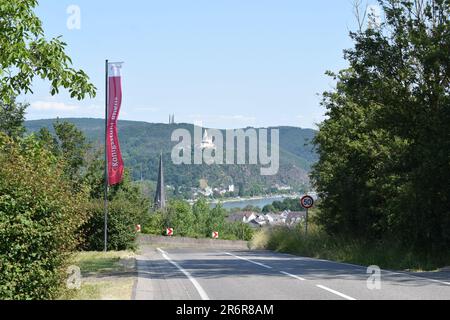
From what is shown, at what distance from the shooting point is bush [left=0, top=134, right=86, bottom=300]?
1128 cm

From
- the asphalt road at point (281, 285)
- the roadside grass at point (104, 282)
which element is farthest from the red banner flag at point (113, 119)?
the asphalt road at point (281, 285)

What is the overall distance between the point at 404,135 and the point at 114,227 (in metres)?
16.0

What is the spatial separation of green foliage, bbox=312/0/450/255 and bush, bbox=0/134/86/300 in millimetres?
13600

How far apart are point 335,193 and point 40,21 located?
25710 millimetres

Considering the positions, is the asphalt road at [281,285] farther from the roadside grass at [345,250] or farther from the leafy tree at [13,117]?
the leafy tree at [13,117]

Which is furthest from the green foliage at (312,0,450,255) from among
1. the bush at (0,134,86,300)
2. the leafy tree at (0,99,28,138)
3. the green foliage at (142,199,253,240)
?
the green foliage at (142,199,253,240)

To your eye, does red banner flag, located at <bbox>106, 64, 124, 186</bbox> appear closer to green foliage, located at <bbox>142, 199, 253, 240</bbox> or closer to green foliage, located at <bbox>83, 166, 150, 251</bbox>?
green foliage, located at <bbox>83, 166, 150, 251</bbox>

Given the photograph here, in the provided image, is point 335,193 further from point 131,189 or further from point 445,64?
point 131,189

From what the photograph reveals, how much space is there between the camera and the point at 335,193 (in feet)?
116

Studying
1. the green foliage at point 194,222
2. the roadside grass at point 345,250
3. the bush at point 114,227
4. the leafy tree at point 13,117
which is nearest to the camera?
the roadside grass at point 345,250

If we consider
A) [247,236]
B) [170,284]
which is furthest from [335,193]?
[247,236]

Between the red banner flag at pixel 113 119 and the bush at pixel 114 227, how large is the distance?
2.90m

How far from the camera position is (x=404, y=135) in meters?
25.5

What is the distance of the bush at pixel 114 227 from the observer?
33.9m
